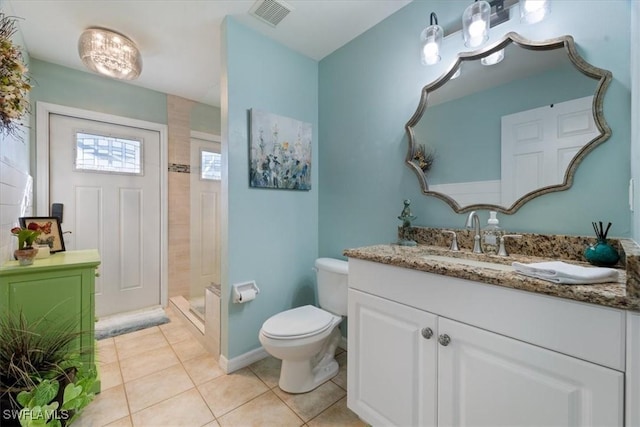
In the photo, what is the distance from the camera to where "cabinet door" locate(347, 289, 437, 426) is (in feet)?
3.34

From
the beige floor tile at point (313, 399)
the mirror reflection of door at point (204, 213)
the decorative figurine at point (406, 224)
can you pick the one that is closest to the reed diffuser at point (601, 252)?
the decorative figurine at point (406, 224)

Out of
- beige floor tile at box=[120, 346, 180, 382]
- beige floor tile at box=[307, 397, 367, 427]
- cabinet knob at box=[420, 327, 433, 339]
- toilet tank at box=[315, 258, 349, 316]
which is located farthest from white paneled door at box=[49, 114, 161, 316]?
cabinet knob at box=[420, 327, 433, 339]

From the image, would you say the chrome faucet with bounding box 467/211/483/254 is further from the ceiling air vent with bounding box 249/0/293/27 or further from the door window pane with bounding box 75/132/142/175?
the door window pane with bounding box 75/132/142/175

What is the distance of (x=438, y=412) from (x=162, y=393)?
152 cm

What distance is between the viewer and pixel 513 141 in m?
1.28

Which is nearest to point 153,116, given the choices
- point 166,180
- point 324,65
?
point 166,180

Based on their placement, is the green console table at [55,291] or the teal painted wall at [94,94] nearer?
the green console table at [55,291]

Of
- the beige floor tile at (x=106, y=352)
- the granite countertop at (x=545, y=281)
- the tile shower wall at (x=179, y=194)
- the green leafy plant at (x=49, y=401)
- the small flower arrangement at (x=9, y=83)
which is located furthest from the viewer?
the tile shower wall at (x=179, y=194)

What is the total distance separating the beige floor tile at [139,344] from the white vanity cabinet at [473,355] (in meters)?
1.67

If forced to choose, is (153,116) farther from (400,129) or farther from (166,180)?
(400,129)

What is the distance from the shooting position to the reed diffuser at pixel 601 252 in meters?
0.96

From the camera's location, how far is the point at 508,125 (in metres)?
1.30

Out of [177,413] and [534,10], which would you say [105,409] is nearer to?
[177,413]

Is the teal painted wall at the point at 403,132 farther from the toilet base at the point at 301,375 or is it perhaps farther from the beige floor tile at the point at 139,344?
the beige floor tile at the point at 139,344
